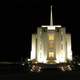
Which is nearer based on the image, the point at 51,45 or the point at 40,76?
the point at 40,76

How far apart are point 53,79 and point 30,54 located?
22556mm

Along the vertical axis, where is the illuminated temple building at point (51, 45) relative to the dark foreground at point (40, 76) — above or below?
above

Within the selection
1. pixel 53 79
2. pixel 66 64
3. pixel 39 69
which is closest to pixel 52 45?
pixel 66 64

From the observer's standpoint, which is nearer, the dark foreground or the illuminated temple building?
the dark foreground

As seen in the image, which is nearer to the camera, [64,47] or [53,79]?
[53,79]

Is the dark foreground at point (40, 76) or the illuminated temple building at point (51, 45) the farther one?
the illuminated temple building at point (51, 45)

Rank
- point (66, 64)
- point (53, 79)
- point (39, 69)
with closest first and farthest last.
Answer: point (53, 79)
point (39, 69)
point (66, 64)

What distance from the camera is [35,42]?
145ft

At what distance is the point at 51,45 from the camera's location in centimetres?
4353

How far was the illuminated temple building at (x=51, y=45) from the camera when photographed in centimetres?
4303

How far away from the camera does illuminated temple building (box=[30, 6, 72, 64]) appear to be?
43.0 meters

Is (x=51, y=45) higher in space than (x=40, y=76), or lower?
higher

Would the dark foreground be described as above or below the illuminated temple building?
below

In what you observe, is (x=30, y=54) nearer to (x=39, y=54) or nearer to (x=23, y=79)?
(x=39, y=54)
